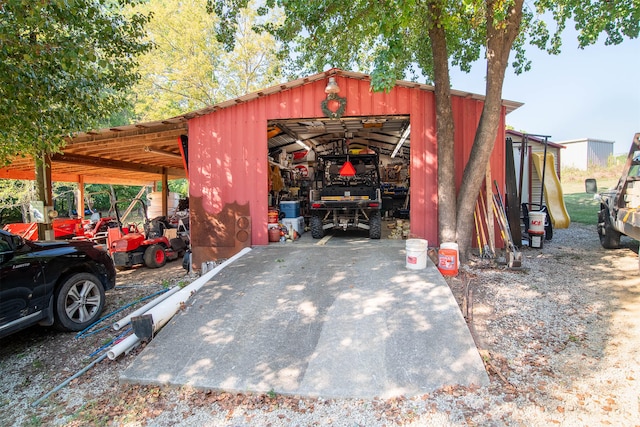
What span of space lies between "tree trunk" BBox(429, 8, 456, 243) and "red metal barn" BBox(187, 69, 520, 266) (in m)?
0.49

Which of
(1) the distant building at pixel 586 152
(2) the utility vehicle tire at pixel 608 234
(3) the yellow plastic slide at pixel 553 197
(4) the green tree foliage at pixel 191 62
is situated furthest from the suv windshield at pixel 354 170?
(1) the distant building at pixel 586 152

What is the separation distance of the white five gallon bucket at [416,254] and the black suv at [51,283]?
454 centimetres

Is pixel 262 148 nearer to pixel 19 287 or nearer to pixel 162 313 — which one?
pixel 162 313

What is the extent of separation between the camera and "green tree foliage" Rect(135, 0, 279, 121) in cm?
2041

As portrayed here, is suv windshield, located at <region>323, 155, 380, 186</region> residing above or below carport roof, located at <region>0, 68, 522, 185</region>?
below

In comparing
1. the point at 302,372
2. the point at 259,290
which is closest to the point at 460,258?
the point at 259,290

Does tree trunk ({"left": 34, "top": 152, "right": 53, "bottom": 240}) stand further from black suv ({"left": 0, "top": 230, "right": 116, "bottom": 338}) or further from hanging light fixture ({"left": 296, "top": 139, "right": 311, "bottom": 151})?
hanging light fixture ({"left": 296, "top": 139, "right": 311, "bottom": 151})

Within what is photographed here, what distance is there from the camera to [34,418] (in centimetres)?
291

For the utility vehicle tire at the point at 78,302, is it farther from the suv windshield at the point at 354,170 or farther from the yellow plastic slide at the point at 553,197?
the yellow plastic slide at the point at 553,197

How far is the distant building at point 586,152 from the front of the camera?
24062mm

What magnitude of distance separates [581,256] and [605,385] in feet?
17.0

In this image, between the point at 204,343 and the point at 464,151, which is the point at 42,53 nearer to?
the point at 204,343

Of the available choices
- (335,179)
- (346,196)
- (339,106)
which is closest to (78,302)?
(339,106)

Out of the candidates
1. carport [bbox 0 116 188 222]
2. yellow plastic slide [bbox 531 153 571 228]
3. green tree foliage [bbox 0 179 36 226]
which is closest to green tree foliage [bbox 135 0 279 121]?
green tree foliage [bbox 0 179 36 226]
